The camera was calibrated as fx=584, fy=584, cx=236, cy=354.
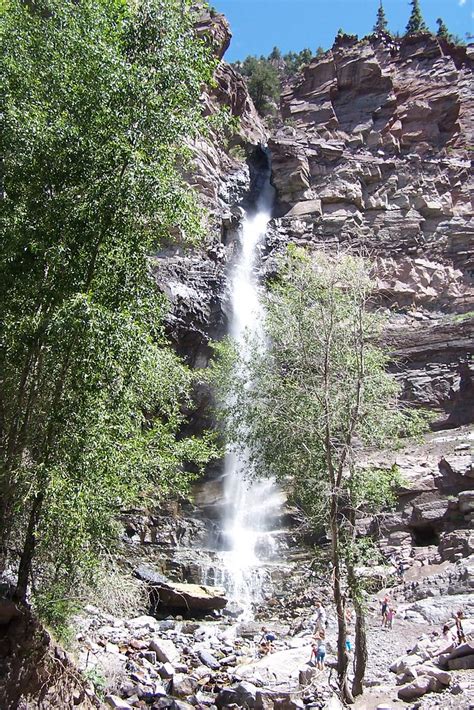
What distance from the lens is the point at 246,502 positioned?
103 ft

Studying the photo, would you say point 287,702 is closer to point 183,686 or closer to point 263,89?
point 183,686

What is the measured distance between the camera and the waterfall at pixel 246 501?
930 inches

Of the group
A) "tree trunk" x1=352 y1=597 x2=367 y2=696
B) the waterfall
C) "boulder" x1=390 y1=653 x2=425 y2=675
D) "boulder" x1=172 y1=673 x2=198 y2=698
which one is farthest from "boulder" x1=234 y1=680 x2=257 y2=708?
the waterfall

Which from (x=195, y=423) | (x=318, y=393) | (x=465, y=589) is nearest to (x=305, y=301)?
(x=318, y=393)

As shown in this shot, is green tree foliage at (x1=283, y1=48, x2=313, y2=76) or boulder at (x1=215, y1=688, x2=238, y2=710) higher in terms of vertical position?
green tree foliage at (x1=283, y1=48, x2=313, y2=76)

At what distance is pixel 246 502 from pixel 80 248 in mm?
25192

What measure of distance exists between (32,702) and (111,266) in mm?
6106

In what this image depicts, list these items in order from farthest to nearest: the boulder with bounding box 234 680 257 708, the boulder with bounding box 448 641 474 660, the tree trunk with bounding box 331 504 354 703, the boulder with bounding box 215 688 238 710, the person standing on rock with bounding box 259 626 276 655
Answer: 1. the person standing on rock with bounding box 259 626 276 655
2. the boulder with bounding box 448 641 474 660
3. the boulder with bounding box 215 688 238 710
4. the boulder with bounding box 234 680 257 708
5. the tree trunk with bounding box 331 504 354 703

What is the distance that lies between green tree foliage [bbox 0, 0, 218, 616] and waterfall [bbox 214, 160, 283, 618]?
25.6ft

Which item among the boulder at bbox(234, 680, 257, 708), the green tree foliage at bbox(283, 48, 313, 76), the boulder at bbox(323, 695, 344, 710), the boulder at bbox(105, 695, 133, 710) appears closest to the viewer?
the boulder at bbox(323, 695, 344, 710)

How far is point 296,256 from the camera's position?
13977mm

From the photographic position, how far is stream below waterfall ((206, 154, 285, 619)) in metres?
23.5

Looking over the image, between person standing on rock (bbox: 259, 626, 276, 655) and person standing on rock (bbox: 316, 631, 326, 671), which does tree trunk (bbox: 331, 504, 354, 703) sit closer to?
person standing on rock (bbox: 316, 631, 326, 671)

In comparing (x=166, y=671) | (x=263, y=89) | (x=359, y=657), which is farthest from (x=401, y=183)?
(x=166, y=671)
